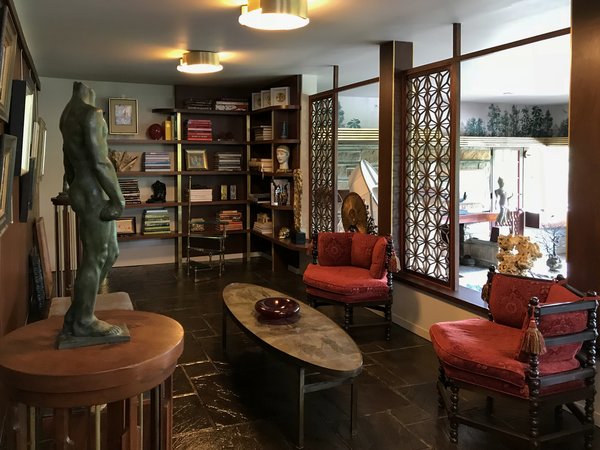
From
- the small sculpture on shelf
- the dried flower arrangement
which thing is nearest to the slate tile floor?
the dried flower arrangement

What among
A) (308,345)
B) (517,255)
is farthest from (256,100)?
(308,345)

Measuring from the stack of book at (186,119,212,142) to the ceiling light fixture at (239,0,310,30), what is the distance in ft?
12.9

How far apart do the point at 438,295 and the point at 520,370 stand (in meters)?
1.66

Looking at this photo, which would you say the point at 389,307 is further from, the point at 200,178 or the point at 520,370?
the point at 200,178

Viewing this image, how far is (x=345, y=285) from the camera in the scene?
4.24 m

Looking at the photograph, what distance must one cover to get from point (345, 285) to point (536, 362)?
1925 millimetres

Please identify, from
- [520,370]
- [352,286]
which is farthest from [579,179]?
[352,286]

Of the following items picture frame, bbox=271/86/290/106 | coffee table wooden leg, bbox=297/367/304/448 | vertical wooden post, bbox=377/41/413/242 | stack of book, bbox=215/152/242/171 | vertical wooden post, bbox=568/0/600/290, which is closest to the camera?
coffee table wooden leg, bbox=297/367/304/448

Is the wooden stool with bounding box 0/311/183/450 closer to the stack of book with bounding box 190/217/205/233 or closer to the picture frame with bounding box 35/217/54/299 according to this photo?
the picture frame with bounding box 35/217/54/299

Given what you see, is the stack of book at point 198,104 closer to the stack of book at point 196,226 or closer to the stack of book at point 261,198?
the stack of book at point 261,198

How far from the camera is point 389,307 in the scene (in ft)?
14.4

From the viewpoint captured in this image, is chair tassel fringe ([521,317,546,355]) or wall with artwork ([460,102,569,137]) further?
wall with artwork ([460,102,569,137])

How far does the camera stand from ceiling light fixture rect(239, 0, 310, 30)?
3.17 m

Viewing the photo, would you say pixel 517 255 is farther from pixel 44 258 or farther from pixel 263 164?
pixel 263 164
